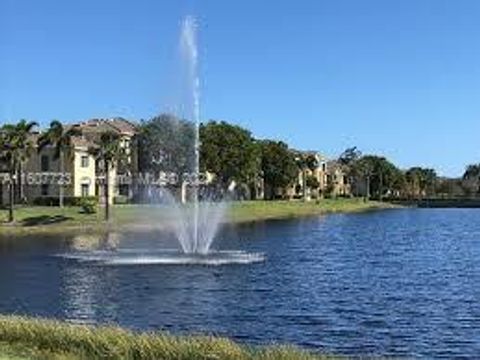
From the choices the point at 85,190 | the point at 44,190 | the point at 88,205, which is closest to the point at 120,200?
the point at 85,190

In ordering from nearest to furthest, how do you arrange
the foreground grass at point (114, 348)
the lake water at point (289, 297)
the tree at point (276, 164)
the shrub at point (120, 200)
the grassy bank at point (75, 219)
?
the foreground grass at point (114, 348) < the lake water at point (289, 297) < the grassy bank at point (75, 219) < the shrub at point (120, 200) < the tree at point (276, 164)

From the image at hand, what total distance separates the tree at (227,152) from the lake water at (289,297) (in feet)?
294

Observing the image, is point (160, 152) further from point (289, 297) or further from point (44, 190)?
point (289, 297)

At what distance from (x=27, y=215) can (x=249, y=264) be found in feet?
174

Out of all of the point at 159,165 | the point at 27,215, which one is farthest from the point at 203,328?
the point at 159,165

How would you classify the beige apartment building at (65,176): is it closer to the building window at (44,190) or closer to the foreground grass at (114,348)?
the building window at (44,190)

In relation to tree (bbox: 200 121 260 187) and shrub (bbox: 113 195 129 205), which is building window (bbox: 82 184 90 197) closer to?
shrub (bbox: 113 195 129 205)

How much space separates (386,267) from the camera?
59.3 meters

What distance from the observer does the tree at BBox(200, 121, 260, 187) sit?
535ft

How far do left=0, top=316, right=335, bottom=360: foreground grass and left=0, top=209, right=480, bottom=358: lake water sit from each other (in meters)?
9.17

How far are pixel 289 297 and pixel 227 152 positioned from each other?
12118 centimetres

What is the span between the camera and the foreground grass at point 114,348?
64.6 ft

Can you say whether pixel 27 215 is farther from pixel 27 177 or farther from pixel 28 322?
pixel 28 322

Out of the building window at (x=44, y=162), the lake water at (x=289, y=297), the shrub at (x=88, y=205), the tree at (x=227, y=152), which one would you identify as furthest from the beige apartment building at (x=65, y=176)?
the lake water at (x=289, y=297)
